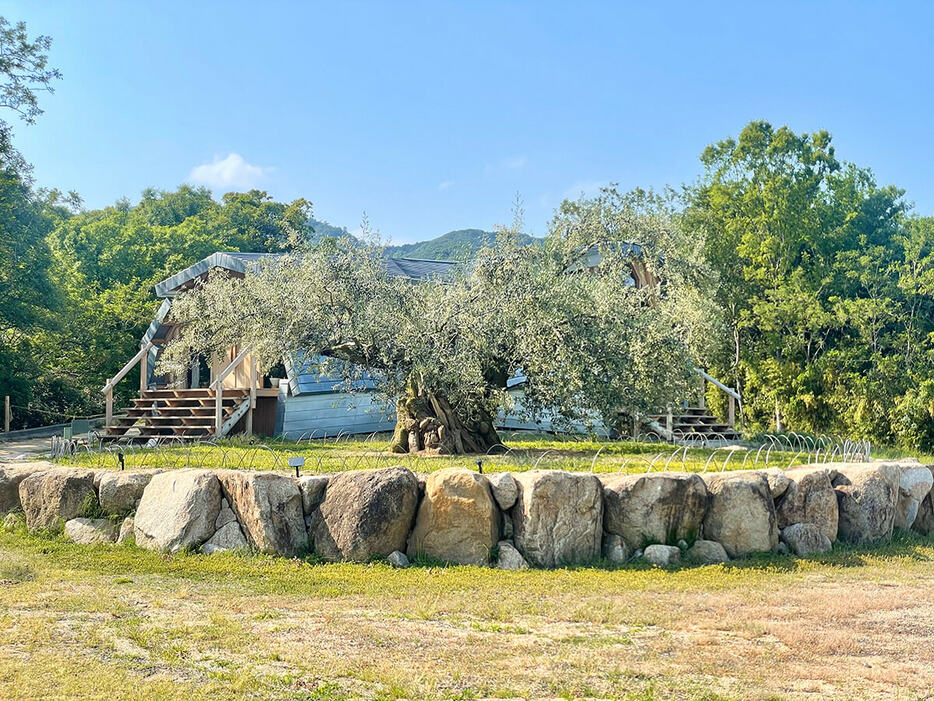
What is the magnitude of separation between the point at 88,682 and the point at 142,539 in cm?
435

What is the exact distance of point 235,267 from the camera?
21281mm

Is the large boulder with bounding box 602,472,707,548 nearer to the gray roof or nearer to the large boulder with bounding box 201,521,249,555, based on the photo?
the large boulder with bounding box 201,521,249,555

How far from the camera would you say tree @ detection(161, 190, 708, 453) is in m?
13.4

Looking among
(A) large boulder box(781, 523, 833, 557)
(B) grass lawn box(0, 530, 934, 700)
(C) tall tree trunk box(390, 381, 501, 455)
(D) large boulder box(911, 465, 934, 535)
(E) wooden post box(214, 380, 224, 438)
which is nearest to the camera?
(B) grass lawn box(0, 530, 934, 700)

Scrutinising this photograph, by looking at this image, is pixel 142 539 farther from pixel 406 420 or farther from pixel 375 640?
pixel 406 420

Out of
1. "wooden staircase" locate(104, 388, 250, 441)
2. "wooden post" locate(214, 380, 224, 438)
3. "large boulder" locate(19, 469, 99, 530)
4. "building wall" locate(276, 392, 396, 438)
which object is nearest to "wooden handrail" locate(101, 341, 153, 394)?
"wooden staircase" locate(104, 388, 250, 441)

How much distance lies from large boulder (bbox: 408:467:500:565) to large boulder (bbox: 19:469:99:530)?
3.85 m

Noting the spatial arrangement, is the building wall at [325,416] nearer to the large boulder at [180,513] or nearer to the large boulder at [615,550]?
the large boulder at [180,513]

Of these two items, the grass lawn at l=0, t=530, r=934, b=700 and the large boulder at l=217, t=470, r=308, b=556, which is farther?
the large boulder at l=217, t=470, r=308, b=556

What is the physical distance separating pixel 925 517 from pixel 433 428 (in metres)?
7.11

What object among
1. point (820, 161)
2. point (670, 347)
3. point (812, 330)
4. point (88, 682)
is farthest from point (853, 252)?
point (88, 682)

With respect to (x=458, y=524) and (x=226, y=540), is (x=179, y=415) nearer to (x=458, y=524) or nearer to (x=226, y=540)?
(x=226, y=540)

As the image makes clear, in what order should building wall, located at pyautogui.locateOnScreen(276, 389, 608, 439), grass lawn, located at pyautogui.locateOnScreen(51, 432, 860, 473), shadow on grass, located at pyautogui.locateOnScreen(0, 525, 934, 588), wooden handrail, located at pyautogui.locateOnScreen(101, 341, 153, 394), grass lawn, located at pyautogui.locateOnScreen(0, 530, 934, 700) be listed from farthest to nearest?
wooden handrail, located at pyautogui.locateOnScreen(101, 341, 153, 394), building wall, located at pyautogui.locateOnScreen(276, 389, 608, 439), grass lawn, located at pyautogui.locateOnScreen(51, 432, 860, 473), shadow on grass, located at pyautogui.locateOnScreen(0, 525, 934, 588), grass lawn, located at pyautogui.locateOnScreen(0, 530, 934, 700)

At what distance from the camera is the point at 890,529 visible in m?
10.4
